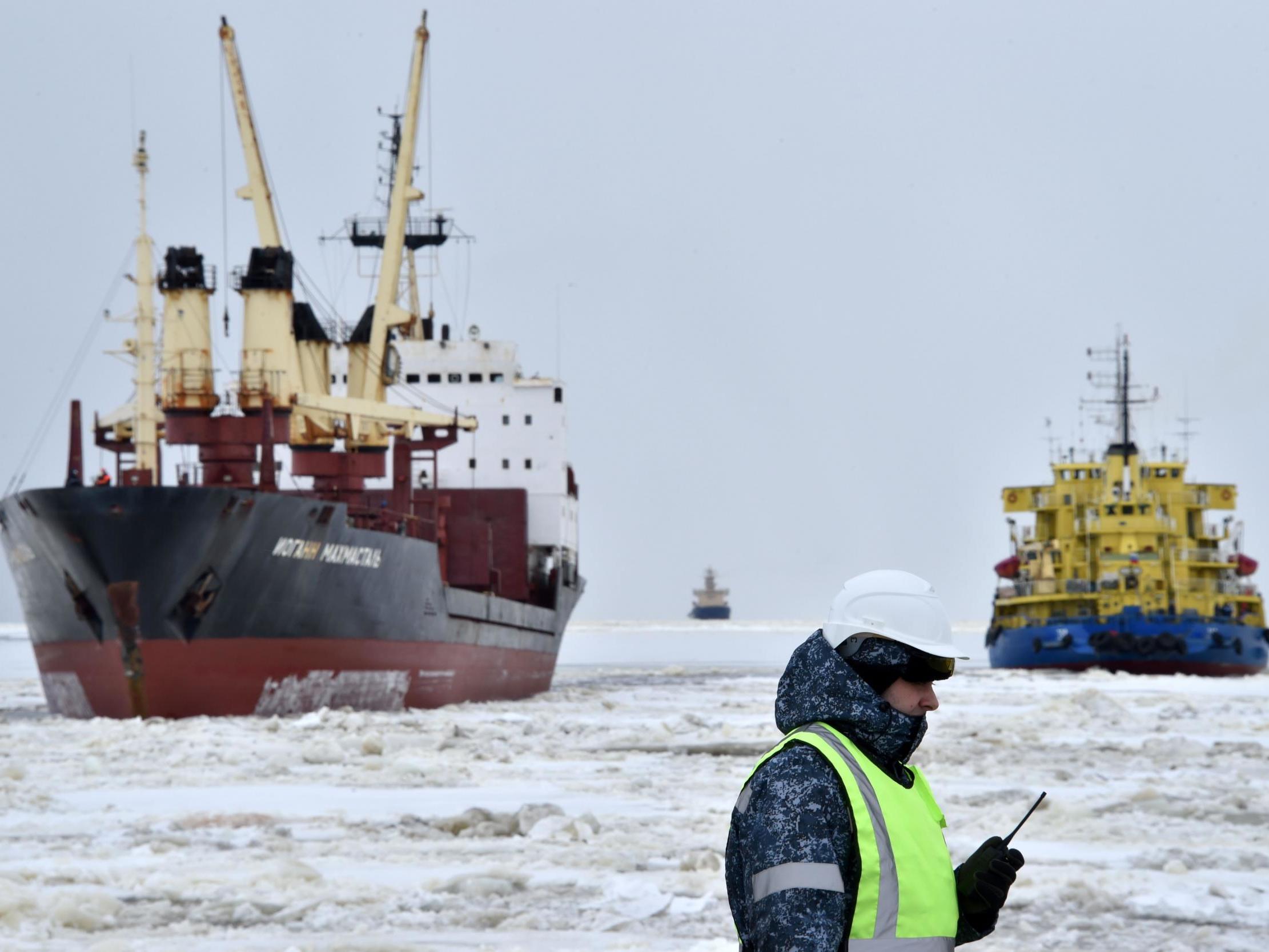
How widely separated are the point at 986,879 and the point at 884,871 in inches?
12.2

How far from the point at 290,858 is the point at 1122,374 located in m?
49.9

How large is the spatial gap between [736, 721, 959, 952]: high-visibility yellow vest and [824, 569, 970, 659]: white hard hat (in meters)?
0.23

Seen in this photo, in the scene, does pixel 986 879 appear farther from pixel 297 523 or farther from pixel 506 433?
pixel 506 433

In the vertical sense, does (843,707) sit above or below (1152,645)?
above

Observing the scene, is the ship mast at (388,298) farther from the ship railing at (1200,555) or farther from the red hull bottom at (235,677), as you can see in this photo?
the ship railing at (1200,555)

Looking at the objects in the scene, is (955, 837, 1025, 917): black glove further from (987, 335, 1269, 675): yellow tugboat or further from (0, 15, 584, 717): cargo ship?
(987, 335, 1269, 675): yellow tugboat

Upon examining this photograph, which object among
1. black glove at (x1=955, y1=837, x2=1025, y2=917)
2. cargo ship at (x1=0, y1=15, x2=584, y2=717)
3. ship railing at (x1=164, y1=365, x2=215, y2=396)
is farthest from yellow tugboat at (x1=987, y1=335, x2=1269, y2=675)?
black glove at (x1=955, y1=837, x2=1025, y2=917)

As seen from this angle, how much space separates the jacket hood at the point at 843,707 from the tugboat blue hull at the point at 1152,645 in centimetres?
4571

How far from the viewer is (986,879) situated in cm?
310

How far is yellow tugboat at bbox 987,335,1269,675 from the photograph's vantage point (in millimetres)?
47125

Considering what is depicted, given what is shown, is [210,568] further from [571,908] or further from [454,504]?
[571,908]

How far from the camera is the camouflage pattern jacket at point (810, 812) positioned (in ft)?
9.14

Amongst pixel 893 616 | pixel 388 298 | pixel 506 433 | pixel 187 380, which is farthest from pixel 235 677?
pixel 893 616

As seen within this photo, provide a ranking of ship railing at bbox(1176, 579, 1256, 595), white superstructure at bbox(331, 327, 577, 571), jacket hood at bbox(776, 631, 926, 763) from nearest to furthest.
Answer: jacket hood at bbox(776, 631, 926, 763) → white superstructure at bbox(331, 327, 577, 571) → ship railing at bbox(1176, 579, 1256, 595)
